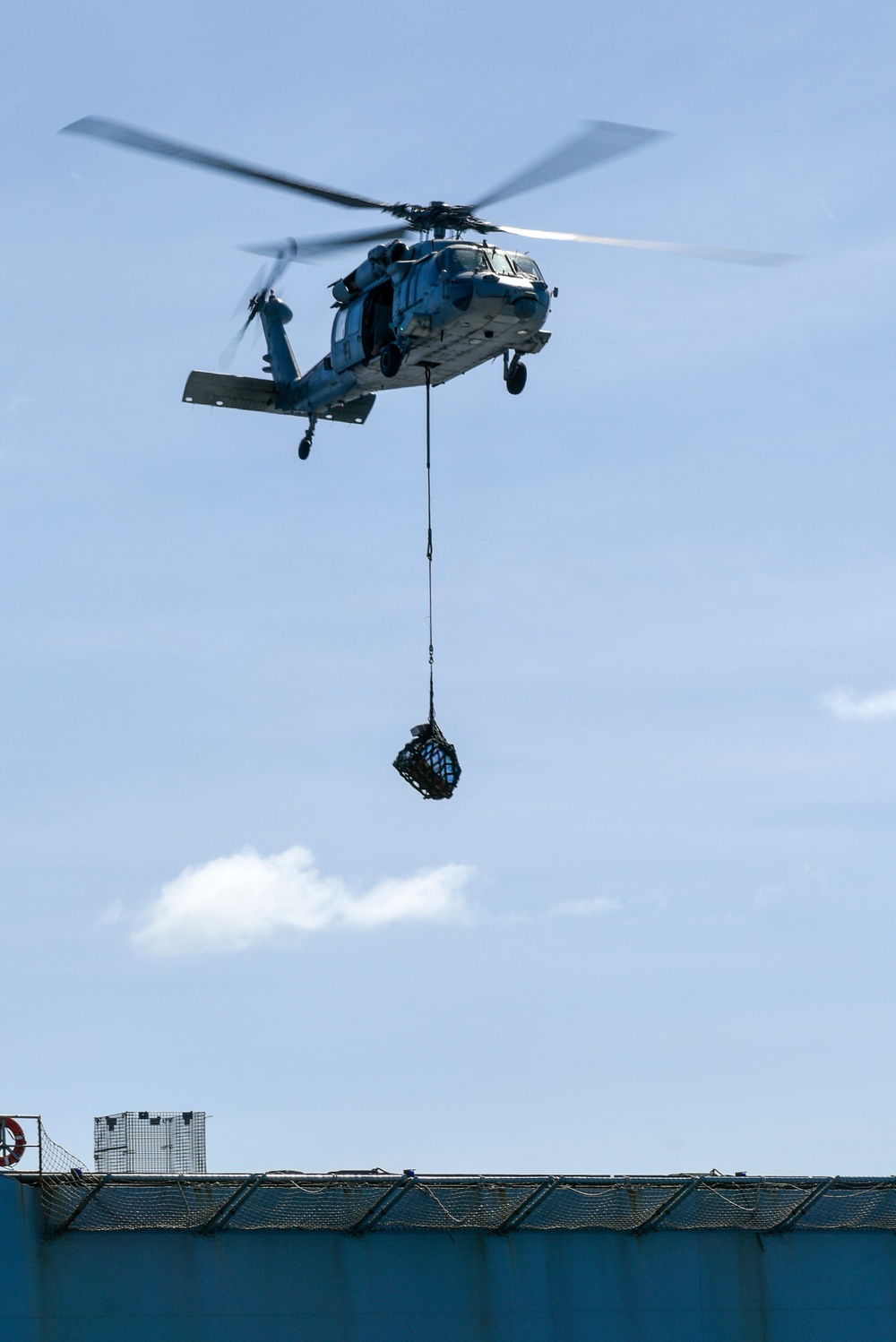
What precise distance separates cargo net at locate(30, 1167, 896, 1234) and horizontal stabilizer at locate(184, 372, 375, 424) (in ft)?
63.1

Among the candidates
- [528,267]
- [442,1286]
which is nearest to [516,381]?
[528,267]

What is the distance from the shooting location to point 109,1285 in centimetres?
2908

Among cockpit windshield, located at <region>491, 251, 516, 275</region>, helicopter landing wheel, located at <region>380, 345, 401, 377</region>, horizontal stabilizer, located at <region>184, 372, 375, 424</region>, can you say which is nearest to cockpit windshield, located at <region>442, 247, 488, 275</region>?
cockpit windshield, located at <region>491, 251, 516, 275</region>

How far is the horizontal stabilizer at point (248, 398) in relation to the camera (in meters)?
43.6

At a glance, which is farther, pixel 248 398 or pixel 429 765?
pixel 248 398

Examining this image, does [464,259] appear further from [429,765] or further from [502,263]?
[429,765]

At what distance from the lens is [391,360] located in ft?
121

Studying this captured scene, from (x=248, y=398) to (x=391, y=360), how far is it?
9.16 m

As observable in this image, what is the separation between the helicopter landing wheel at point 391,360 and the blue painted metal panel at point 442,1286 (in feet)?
56.9

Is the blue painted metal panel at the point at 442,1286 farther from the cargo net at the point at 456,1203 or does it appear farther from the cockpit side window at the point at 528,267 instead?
the cockpit side window at the point at 528,267

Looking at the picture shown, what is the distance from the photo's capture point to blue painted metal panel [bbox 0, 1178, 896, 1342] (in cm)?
2873

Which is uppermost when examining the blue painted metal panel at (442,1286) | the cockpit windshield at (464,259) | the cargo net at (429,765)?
the cockpit windshield at (464,259)

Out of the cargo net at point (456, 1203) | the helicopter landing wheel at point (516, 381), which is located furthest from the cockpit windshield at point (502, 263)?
the cargo net at point (456, 1203)

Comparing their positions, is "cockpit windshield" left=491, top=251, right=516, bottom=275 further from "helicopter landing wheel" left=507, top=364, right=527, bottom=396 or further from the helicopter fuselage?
"helicopter landing wheel" left=507, top=364, right=527, bottom=396
